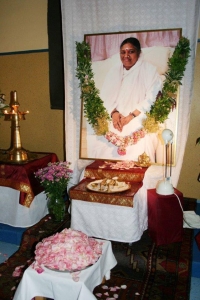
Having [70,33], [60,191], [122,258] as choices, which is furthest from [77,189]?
[70,33]

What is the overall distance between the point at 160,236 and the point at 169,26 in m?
2.36

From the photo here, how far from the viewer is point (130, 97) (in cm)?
358

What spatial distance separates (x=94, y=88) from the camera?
3.66 metres

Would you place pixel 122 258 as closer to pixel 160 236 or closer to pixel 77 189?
pixel 160 236

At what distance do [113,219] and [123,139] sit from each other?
1120 millimetres

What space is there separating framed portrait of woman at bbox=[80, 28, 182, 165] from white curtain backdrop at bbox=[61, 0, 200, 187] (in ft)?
0.30

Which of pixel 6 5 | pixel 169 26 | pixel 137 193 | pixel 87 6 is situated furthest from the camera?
pixel 6 5

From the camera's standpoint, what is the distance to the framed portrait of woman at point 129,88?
134 inches

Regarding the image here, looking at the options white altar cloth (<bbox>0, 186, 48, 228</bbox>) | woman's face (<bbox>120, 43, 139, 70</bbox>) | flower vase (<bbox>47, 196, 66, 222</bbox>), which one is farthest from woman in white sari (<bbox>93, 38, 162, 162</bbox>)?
white altar cloth (<bbox>0, 186, 48, 228</bbox>)

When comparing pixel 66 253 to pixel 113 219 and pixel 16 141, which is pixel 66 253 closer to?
pixel 113 219

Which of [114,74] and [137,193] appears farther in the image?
[114,74]

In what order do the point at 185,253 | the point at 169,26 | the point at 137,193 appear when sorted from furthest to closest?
the point at 169,26, the point at 137,193, the point at 185,253

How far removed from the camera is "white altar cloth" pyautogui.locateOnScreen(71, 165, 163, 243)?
2.85 meters

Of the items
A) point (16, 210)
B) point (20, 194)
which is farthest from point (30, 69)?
point (16, 210)
